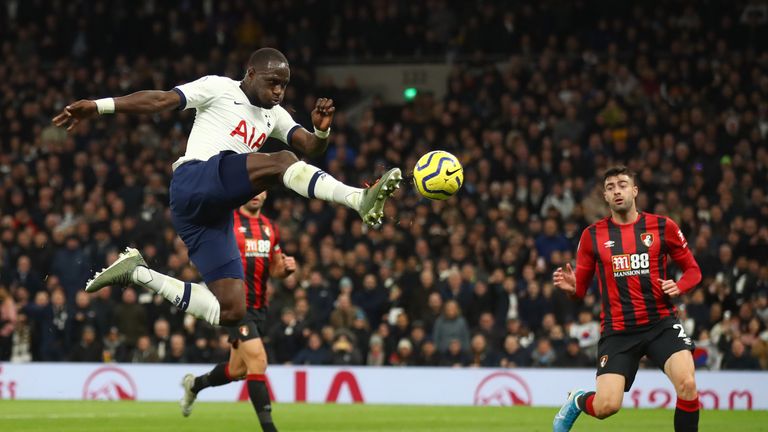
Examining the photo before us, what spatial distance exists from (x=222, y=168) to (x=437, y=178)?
1.53m

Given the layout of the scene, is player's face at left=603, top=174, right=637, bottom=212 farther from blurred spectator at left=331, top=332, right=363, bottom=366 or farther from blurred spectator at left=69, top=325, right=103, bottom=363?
blurred spectator at left=69, top=325, right=103, bottom=363

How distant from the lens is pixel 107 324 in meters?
18.7

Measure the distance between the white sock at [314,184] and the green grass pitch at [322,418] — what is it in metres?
4.28

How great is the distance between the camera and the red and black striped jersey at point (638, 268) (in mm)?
9406

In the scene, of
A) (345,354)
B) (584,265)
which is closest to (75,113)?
(584,265)

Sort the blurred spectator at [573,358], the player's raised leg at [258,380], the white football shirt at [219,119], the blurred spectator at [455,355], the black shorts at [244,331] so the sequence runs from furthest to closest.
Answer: the blurred spectator at [455,355] → the blurred spectator at [573,358] → the black shorts at [244,331] → the player's raised leg at [258,380] → the white football shirt at [219,119]

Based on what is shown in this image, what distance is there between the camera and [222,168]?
343 inches

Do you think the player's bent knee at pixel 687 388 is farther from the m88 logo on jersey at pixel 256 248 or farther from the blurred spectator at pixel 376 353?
the blurred spectator at pixel 376 353

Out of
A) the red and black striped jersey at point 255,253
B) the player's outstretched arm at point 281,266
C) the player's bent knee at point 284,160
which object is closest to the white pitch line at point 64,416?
the red and black striped jersey at point 255,253

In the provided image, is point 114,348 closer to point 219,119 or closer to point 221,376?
point 221,376

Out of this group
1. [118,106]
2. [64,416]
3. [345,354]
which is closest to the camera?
[118,106]

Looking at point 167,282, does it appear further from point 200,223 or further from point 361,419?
point 361,419

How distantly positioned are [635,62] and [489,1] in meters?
4.07

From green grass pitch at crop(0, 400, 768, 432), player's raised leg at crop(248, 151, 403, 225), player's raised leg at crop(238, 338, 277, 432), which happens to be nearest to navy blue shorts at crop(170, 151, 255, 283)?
player's raised leg at crop(248, 151, 403, 225)
